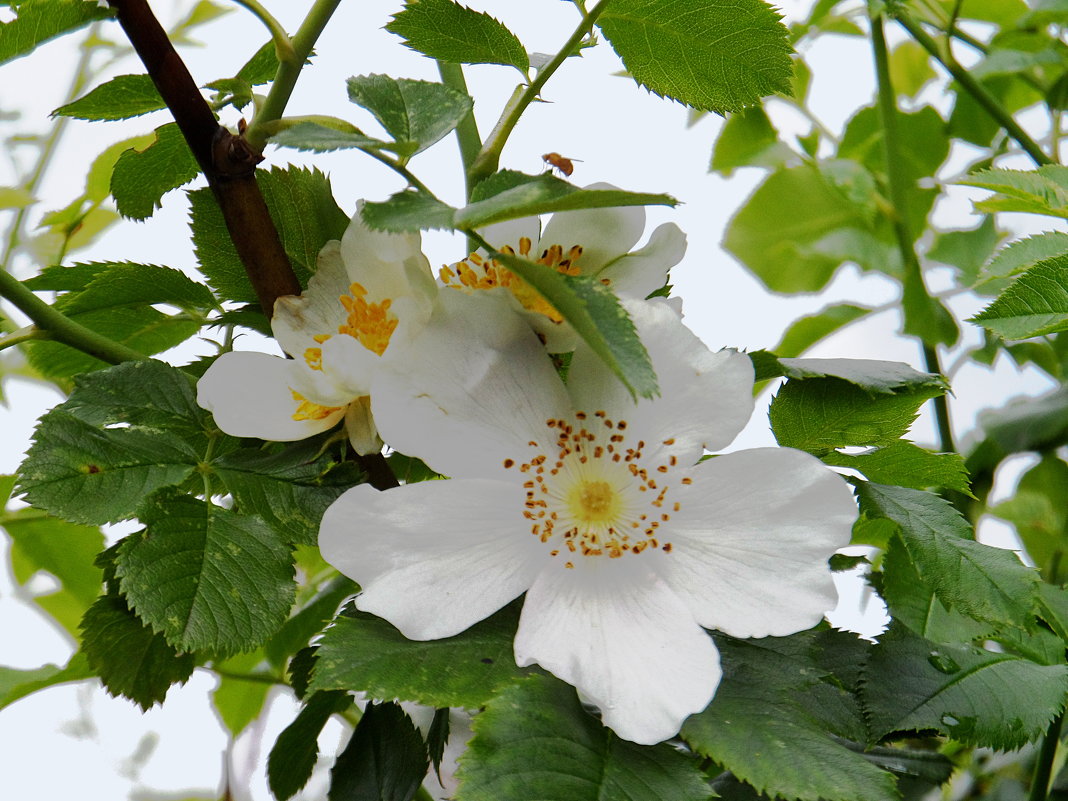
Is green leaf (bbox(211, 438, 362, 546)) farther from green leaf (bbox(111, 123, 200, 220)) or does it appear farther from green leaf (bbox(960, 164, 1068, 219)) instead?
green leaf (bbox(960, 164, 1068, 219))

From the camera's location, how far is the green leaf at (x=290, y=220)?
404mm

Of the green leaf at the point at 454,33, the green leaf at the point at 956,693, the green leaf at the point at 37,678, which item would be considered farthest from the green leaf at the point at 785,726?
the green leaf at the point at 37,678

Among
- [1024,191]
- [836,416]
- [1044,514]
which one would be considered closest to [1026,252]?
[1024,191]

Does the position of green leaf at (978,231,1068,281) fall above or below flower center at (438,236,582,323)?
below

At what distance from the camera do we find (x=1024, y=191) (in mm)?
457

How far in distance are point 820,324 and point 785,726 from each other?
0.71m

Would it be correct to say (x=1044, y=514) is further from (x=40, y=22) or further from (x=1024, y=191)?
(x=40, y=22)

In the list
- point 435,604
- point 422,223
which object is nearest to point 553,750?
point 435,604

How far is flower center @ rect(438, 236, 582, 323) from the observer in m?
0.36

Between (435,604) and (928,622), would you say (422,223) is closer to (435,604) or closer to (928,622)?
(435,604)

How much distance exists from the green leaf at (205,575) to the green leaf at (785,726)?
0.15 m

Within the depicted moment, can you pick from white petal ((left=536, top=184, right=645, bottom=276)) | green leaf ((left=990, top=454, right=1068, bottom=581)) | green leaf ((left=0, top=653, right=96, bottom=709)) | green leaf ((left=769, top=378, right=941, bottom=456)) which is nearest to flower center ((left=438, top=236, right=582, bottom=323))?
white petal ((left=536, top=184, right=645, bottom=276))

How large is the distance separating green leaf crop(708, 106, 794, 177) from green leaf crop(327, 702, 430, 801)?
2.35 ft

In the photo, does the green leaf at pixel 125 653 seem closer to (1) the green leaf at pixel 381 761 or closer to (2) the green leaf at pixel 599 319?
(1) the green leaf at pixel 381 761
